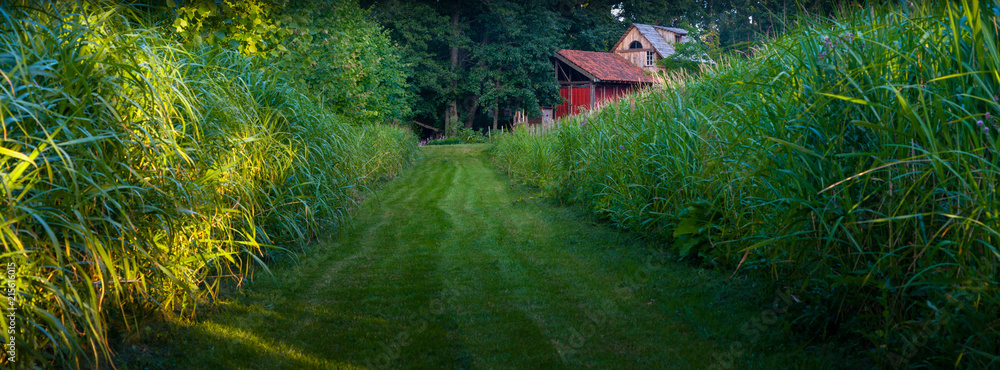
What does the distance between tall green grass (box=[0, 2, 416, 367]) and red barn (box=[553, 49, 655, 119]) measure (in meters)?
26.2

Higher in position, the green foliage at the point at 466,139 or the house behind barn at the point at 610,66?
the house behind barn at the point at 610,66

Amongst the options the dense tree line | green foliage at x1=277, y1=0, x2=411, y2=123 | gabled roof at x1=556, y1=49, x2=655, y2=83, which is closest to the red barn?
gabled roof at x1=556, y1=49, x2=655, y2=83

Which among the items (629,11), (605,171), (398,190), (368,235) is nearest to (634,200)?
(605,171)

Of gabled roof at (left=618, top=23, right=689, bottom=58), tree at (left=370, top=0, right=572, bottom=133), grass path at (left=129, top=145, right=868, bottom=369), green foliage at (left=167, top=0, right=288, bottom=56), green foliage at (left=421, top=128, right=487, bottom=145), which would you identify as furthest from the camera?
Result: gabled roof at (left=618, top=23, right=689, bottom=58)

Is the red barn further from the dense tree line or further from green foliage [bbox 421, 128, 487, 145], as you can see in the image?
green foliage [bbox 421, 128, 487, 145]

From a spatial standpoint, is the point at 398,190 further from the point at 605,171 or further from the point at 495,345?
the point at 495,345

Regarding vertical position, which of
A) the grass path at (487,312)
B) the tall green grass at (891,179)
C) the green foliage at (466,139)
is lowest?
the green foliage at (466,139)

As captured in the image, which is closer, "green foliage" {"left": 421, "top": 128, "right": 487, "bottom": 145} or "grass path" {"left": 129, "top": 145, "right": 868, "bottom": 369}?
"grass path" {"left": 129, "top": 145, "right": 868, "bottom": 369}

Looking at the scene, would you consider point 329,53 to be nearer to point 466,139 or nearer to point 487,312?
point 487,312

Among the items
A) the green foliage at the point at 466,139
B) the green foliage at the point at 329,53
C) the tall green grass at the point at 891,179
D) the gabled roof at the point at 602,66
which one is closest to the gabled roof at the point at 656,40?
the gabled roof at the point at 602,66

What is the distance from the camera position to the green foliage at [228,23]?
243 inches

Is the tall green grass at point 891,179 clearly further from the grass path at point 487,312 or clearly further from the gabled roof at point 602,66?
the gabled roof at point 602,66

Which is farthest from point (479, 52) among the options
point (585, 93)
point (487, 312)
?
point (487, 312)

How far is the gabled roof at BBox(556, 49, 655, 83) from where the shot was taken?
30656 mm
